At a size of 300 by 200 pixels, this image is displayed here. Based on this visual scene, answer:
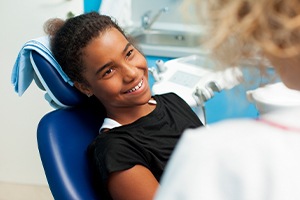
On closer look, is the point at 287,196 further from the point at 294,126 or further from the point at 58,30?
the point at 58,30

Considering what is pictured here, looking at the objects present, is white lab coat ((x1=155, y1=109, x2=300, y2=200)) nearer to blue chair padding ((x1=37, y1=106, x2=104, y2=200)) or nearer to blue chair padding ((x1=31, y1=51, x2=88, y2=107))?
blue chair padding ((x1=37, y1=106, x2=104, y2=200))

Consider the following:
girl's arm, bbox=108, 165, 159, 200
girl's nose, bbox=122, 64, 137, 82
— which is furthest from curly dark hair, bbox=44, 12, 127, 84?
girl's arm, bbox=108, 165, 159, 200

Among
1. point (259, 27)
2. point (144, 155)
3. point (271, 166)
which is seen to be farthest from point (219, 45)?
point (144, 155)

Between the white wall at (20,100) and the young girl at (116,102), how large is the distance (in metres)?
0.90

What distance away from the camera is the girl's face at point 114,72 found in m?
1.24

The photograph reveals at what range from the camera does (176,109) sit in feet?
4.72

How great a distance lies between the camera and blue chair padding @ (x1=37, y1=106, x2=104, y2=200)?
1.14 m

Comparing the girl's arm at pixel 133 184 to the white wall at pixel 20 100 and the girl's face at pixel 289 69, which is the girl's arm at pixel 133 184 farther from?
the white wall at pixel 20 100

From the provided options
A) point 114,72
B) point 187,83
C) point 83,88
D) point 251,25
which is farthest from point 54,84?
point 251,25

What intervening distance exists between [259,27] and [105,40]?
2.59 feet

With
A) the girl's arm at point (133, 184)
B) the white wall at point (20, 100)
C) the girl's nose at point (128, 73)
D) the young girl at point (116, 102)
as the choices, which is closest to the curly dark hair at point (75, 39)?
the young girl at point (116, 102)

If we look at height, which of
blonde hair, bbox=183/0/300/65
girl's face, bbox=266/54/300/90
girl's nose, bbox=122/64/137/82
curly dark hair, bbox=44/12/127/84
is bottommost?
girl's nose, bbox=122/64/137/82

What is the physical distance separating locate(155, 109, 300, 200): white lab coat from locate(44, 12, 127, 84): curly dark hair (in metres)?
0.81

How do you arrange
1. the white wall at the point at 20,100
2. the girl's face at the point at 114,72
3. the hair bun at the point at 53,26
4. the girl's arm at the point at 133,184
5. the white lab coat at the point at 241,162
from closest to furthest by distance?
the white lab coat at the point at 241,162, the girl's arm at the point at 133,184, the girl's face at the point at 114,72, the hair bun at the point at 53,26, the white wall at the point at 20,100
